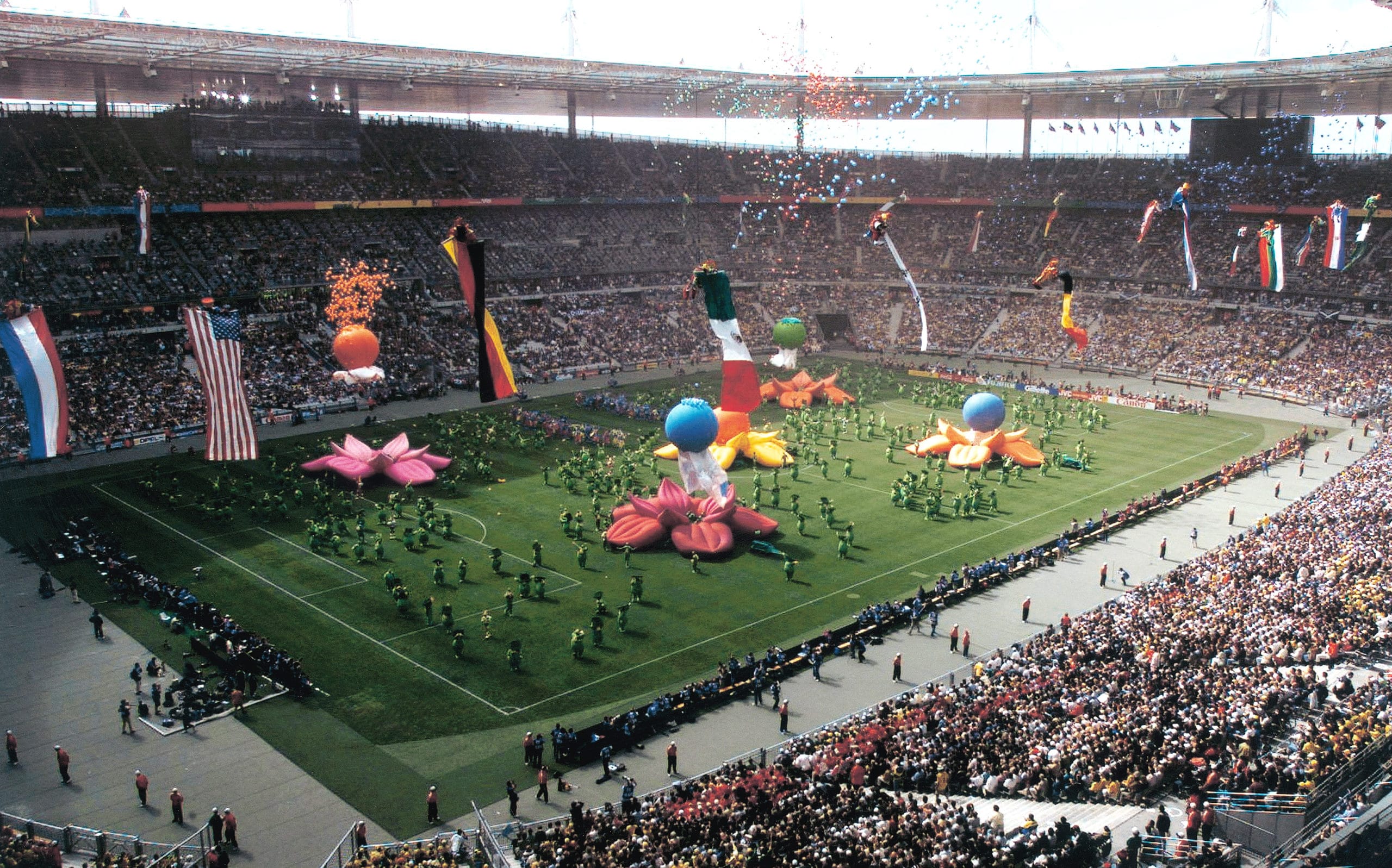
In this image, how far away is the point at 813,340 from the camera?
74.8 meters

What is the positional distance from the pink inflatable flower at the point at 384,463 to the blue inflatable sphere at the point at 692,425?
417 inches

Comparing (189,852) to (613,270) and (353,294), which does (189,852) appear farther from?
(613,270)

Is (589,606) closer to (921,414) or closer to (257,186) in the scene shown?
(921,414)

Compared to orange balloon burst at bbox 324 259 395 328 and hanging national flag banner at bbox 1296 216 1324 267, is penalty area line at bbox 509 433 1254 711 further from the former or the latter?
orange balloon burst at bbox 324 259 395 328

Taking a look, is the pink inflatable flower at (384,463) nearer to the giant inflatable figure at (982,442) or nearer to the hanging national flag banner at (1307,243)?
the giant inflatable figure at (982,442)

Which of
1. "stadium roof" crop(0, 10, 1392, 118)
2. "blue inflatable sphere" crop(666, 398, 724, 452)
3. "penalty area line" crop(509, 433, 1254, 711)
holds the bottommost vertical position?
"penalty area line" crop(509, 433, 1254, 711)

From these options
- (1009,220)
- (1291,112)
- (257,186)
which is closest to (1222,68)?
(1291,112)

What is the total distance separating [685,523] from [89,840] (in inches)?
737

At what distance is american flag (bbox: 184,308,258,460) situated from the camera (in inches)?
846

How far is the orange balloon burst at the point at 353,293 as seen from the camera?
198 ft

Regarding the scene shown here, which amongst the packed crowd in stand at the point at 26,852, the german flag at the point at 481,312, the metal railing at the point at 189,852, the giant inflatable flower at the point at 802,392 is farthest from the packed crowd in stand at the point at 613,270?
the packed crowd in stand at the point at 26,852

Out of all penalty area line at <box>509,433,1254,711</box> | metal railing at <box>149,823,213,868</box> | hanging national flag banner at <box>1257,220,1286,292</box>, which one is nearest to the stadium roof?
hanging national flag banner at <box>1257,220,1286,292</box>

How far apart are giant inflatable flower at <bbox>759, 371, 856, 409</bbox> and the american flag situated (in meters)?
34.1

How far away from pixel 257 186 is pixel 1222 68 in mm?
54800
